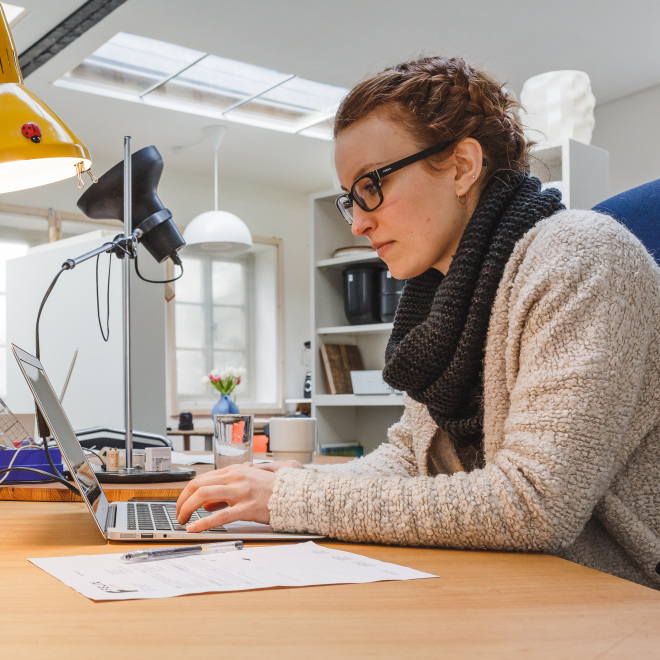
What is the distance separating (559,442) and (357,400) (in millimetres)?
2797

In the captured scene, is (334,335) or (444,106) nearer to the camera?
(444,106)

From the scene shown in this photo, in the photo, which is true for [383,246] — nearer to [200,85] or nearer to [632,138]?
[200,85]

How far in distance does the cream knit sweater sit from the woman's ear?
18 cm

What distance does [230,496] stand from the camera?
0.87 meters

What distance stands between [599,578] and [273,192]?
6747mm

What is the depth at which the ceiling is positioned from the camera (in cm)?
388

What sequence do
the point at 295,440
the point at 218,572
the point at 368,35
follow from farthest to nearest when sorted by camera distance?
the point at 368,35 < the point at 295,440 < the point at 218,572

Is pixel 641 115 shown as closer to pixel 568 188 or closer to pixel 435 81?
pixel 568 188

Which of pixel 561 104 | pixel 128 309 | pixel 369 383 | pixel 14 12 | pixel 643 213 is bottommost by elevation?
pixel 369 383

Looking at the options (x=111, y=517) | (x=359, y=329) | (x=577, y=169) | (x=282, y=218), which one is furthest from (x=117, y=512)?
(x=282, y=218)

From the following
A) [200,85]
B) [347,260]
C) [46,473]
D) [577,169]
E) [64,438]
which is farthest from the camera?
[200,85]

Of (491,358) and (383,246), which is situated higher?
(383,246)

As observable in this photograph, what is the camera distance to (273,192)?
7.22 m

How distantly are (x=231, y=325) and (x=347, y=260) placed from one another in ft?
12.1
